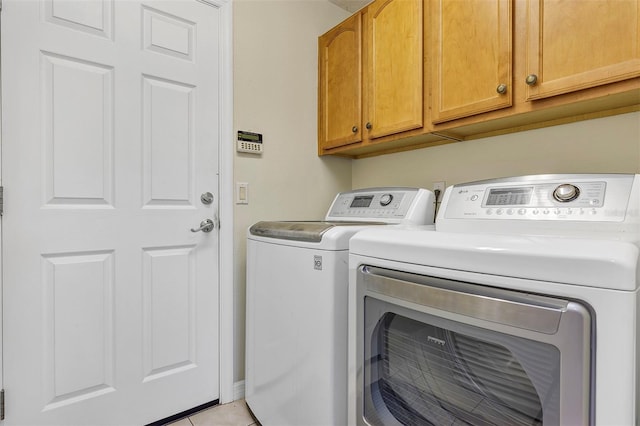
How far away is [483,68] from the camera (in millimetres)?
1274

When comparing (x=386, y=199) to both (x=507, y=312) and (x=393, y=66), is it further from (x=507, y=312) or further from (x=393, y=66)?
(x=507, y=312)

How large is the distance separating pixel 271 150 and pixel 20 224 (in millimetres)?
1130

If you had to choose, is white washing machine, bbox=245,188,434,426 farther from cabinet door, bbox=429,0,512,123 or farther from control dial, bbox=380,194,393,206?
cabinet door, bbox=429,0,512,123

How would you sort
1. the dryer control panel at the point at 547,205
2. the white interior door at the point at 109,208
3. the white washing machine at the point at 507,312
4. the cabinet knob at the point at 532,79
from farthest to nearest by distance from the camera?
the white interior door at the point at 109,208, the cabinet knob at the point at 532,79, the dryer control panel at the point at 547,205, the white washing machine at the point at 507,312

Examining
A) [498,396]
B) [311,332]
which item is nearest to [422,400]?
[498,396]

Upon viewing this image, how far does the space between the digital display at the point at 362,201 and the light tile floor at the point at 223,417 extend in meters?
1.16

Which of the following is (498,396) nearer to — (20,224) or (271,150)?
(271,150)

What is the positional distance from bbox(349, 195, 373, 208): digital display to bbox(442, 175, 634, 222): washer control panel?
1.72 feet

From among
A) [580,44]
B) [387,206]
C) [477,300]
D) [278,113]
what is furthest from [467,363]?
[278,113]

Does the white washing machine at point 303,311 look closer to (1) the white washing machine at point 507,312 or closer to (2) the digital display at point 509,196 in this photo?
(1) the white washing machine at point 507,312

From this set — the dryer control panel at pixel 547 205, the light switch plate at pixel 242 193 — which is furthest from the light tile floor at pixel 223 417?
the dryer control panel at pixel 547 205

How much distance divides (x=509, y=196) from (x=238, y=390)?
5.20 ft

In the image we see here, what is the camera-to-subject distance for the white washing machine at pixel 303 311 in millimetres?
1087

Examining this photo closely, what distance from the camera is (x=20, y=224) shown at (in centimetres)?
126
